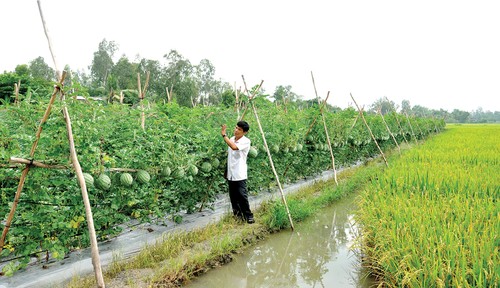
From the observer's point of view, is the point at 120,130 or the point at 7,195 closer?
the point at 7,195

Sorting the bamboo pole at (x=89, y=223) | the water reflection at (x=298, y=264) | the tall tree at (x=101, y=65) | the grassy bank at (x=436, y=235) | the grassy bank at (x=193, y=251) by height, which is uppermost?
the tall tree at (x=101, y=65)

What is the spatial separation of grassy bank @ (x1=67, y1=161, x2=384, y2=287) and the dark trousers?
195mm

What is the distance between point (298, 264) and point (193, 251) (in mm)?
1407

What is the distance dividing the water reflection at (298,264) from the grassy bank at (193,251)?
0.15m

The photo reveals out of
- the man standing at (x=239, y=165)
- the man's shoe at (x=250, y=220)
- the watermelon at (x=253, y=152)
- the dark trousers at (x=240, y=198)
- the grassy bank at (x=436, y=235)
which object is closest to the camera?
the grassy bank at (x=436, y=235)

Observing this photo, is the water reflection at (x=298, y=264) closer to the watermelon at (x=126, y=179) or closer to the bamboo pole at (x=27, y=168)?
the watermelon at (x=126, y=179)

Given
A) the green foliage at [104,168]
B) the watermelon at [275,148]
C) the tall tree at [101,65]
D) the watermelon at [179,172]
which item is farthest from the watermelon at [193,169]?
the tall tree at [101,65]

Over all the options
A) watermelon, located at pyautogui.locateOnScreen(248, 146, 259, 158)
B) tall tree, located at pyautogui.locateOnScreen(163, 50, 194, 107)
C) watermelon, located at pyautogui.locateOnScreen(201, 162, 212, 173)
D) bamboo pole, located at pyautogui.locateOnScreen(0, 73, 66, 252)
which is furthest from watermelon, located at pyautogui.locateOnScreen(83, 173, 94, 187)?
tall tree, located at pyautogui.locateOnScreen(163, 50, 194, 107)

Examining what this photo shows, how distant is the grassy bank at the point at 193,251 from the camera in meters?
3.76

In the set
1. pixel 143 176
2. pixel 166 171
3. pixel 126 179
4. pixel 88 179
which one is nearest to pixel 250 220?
pixel 166 171

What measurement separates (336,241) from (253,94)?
116 inches

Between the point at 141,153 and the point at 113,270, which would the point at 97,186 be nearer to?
the point at 141,153

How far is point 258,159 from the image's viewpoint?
282 inches

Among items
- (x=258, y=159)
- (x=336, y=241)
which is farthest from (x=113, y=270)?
(x=258, y=159)
